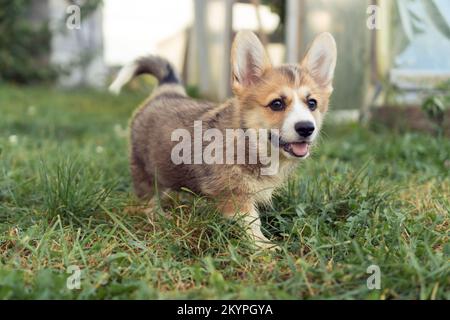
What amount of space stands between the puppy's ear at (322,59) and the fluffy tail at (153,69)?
140 cm

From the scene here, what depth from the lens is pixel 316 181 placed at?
3.39 m

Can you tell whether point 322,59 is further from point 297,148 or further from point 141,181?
point 141,181

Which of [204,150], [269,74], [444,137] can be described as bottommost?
[444,137]

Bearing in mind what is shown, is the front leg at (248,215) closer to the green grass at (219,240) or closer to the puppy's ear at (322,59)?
the green grass at (219,240)

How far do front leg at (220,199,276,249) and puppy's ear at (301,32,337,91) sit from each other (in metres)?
0.89

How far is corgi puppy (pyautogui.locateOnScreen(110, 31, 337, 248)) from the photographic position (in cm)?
300

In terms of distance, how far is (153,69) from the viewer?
4.31m

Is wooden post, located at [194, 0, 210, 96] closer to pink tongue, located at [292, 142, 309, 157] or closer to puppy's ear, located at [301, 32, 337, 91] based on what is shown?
puppy's ear, located at [301, 32, 337, 91]

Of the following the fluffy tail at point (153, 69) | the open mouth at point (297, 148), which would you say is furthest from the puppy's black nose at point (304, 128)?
the fluffy tail at point (153, 69)

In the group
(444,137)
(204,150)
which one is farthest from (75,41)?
(204,150)

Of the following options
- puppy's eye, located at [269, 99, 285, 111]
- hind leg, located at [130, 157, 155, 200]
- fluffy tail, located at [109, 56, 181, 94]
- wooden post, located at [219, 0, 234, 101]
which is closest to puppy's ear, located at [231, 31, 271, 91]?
puppy's eye, located at [269, 99, 285, 111]

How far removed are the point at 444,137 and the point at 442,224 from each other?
2547mm
